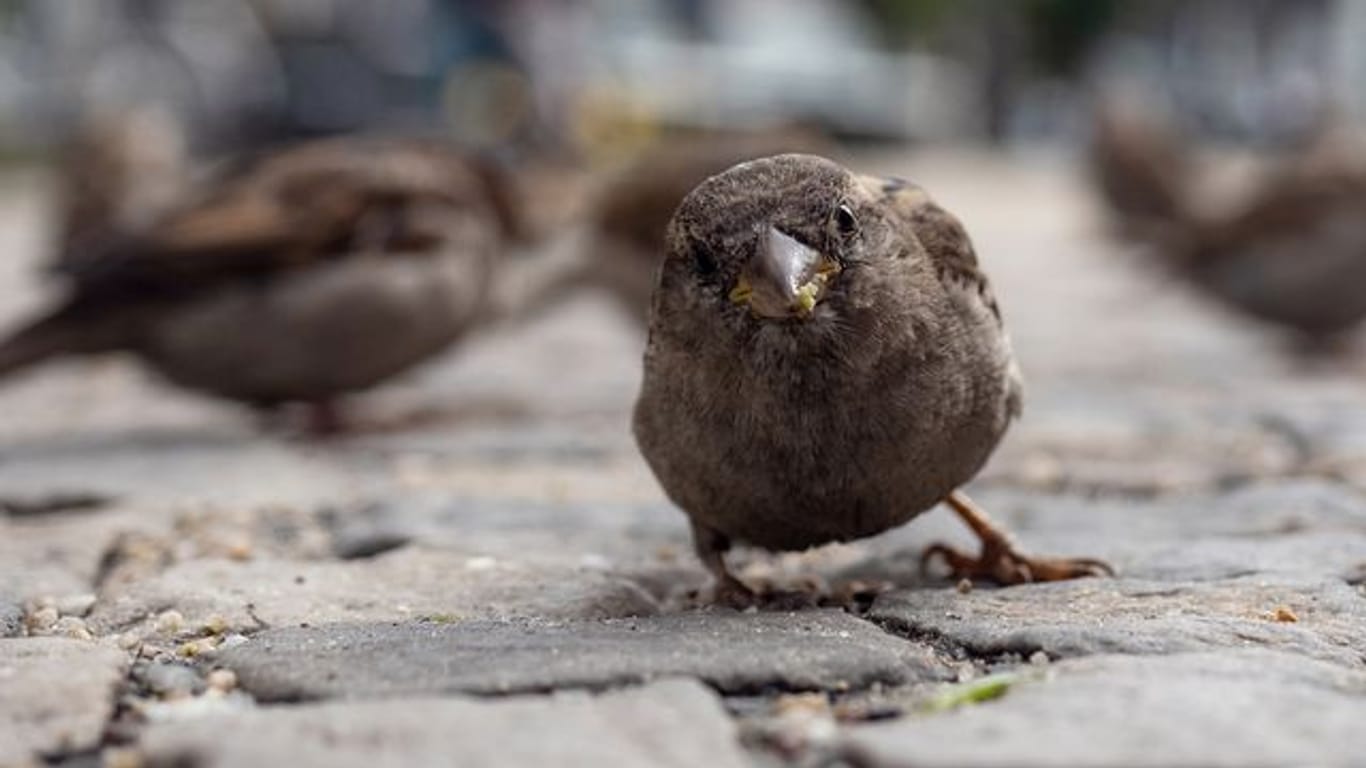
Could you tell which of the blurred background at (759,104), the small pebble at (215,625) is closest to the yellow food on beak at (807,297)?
the small pebble at (215,625)

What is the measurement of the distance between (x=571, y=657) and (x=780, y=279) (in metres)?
0.63

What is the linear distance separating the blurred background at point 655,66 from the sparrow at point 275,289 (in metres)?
1.41

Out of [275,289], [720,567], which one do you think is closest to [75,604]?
[720,567]

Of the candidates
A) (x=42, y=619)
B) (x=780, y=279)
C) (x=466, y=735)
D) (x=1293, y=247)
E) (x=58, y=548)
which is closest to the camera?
(x=466, y=735)

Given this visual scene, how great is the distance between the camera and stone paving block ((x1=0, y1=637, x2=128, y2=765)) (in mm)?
2314

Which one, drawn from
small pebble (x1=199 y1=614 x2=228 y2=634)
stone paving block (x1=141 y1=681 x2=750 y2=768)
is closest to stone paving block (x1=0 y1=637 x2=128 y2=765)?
stone paving block (x1=141 y1=681 x2=750 y2=768)

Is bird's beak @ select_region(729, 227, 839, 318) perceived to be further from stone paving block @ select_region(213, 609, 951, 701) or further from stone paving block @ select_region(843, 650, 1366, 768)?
stone paving block @ select_region(843, 650, 1366, 768)

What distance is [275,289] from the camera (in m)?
5.67

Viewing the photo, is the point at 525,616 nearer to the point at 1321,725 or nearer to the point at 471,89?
the point at 1321,725

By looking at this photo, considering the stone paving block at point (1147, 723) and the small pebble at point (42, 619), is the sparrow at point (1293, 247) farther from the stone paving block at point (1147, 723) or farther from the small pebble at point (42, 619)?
the small pebble at point (42, 619)

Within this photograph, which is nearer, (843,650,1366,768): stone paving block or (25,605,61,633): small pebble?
(843,650,1366,768): stone paving block

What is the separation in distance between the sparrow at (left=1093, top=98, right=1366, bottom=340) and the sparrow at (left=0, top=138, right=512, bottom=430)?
3510 millimetres

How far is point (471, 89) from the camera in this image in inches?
651

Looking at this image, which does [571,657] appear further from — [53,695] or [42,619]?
[42,619]
